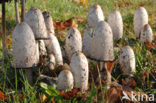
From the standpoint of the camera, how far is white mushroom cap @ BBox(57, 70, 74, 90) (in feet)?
6.34

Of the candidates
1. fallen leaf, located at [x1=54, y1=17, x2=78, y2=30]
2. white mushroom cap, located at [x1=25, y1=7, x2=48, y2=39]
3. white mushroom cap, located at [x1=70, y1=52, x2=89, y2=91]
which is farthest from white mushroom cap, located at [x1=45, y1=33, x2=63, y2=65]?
fallen leaf, located at [x1=54, y1=17, x2=78, y2=30]

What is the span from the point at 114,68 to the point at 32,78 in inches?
33.5

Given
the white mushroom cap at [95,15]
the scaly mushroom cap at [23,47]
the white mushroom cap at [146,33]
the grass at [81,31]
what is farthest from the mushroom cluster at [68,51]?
the white mushroom cap at [146,33]

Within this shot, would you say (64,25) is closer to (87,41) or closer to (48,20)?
(48,20)

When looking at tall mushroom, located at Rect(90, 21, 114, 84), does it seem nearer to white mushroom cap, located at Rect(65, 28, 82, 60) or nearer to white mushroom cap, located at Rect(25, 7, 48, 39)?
white mushroom cap, located at Rect(65, 28, 82, 60)

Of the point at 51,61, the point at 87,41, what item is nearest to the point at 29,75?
the point at 51,61

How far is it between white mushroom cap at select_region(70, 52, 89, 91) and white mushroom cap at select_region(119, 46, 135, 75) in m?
0.49

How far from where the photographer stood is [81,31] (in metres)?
4.03

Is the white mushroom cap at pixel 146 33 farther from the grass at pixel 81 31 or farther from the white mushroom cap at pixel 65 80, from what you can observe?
the white mushroom cap at pixel 65 80

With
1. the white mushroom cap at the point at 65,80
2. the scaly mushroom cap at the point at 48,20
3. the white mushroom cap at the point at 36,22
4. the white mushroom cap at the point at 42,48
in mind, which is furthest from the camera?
the scaly mushroom cap at the point at 48,20

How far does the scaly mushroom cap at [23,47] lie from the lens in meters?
1.98

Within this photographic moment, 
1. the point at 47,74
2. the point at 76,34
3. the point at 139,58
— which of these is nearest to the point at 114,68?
the point at 139,58

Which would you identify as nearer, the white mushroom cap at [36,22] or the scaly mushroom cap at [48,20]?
the white mushroom cap at [36,22]

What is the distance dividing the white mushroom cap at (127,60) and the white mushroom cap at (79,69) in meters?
0.49
